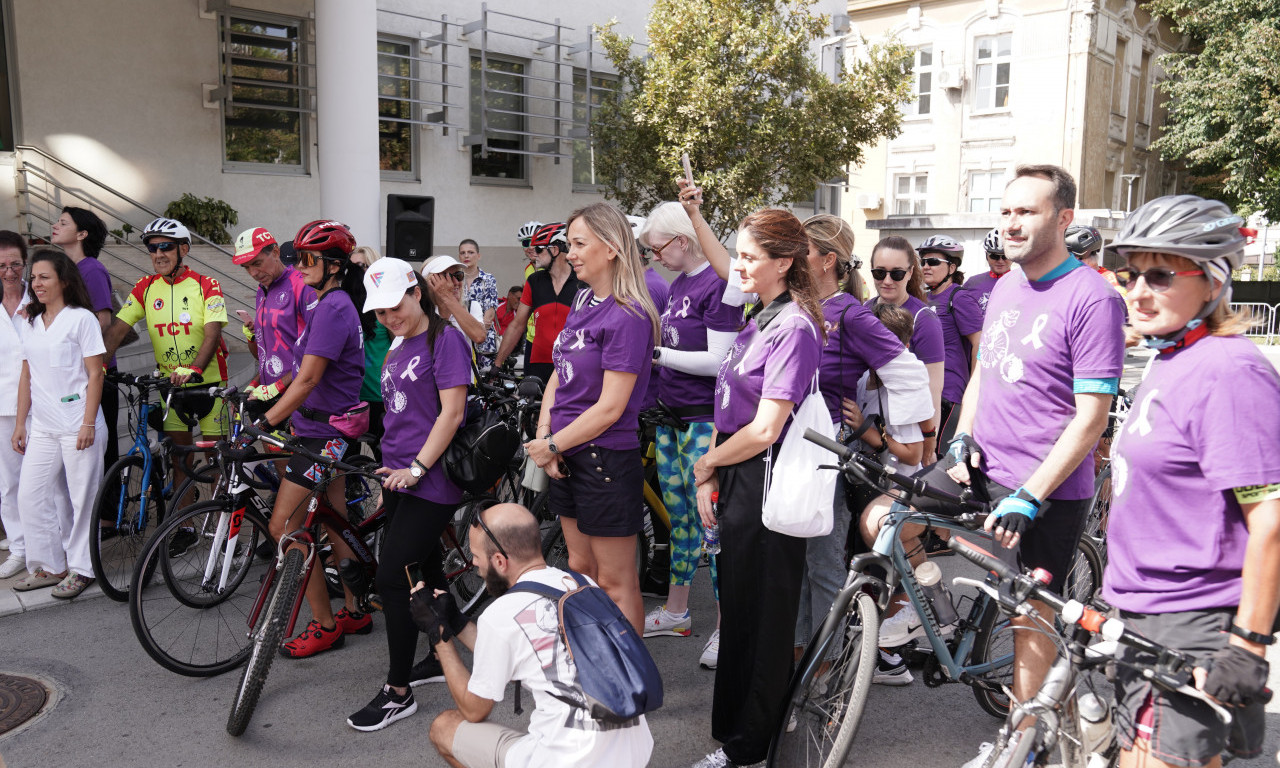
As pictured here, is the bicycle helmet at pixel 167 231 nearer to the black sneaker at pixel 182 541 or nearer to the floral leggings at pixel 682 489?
the black sneaker at pixel 182 541

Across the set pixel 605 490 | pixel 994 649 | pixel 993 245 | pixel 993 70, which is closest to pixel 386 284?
pixel 605 490

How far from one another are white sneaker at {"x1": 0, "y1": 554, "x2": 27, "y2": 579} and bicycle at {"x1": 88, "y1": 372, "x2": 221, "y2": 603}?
0.54 metres

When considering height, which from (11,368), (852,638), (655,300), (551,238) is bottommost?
(852,638)

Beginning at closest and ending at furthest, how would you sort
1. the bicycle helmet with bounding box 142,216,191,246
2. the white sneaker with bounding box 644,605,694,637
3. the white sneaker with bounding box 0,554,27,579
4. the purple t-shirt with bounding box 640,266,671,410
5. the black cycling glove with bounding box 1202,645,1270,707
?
1. the black cycling glove with bounding box 1202,645,1270,707
2. the white sneaker with bounding box 644,605,694,637
3. the purple t-shirt with bounding box 640,266,671,410
4. the white sneaker with bounding box 0,554,27,579
5. the bicycle helmet with bounding box 142,216,191,246

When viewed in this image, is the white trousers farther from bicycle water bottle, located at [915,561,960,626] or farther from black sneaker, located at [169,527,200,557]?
bicycle water bottle, located at [915,561,960,626]

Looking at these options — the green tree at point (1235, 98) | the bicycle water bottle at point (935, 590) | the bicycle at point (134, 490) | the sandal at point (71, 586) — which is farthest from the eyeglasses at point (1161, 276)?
the green tree at point (1235, 98)

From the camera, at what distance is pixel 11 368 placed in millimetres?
5547

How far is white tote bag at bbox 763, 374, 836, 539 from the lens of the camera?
3264mm

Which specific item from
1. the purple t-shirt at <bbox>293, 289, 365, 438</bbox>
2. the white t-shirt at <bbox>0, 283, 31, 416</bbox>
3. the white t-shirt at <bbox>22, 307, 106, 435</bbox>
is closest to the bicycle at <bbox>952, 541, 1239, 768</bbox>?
the purple t-shirt at <bbox>293, 289, 365, 438</bbox>

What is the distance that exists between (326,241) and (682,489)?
2270mm

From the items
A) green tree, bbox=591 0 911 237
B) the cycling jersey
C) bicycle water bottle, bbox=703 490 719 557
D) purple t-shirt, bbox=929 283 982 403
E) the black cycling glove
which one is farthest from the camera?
green tree, bbox=591 0 911 237

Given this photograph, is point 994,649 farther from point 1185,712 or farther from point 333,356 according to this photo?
point 333,356

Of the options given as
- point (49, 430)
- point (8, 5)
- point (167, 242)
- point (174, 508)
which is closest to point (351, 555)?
point (174, 508)

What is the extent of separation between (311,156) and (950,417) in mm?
12548
